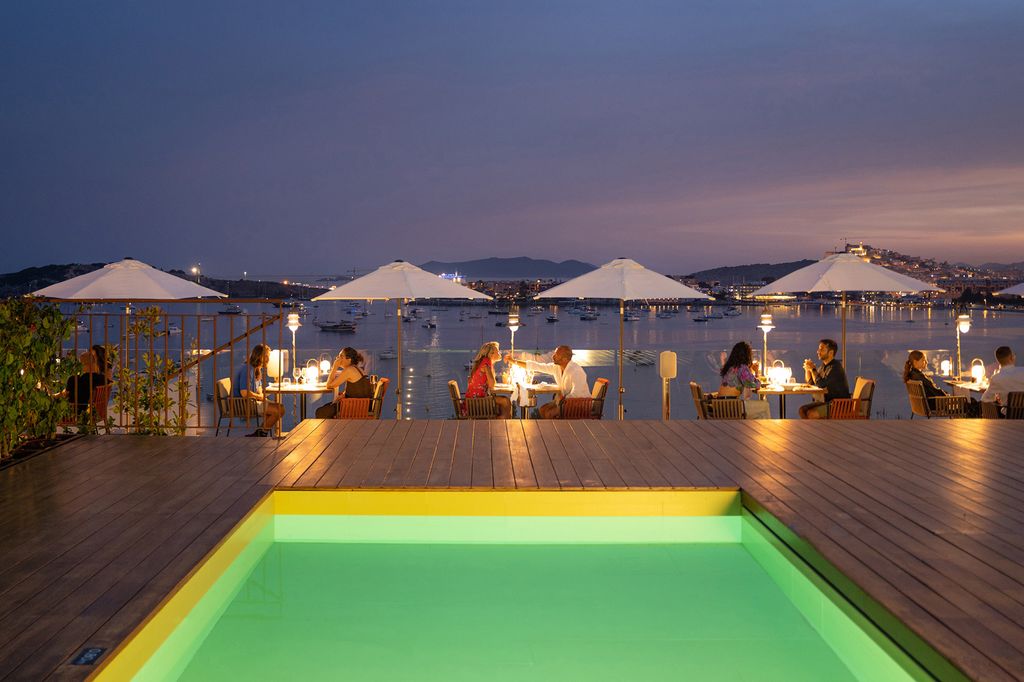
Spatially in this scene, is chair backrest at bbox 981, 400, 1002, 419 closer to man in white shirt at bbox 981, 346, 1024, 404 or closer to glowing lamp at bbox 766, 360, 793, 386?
man in white shirt at bbox 981, 346, 1024, 404

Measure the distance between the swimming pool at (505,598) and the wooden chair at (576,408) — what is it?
11.3ft

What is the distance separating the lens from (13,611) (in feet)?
10.6

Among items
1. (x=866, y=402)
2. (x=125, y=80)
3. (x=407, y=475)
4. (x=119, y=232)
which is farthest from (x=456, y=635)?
(x=119, y=232)

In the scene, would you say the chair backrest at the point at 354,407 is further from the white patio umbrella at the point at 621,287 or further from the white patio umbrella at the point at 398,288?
the white patio umbrella at the point at 621,287

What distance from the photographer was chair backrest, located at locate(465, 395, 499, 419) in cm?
858

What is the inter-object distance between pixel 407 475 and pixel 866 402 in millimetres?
5547

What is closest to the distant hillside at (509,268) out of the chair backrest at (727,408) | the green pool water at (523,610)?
the chair backrest at (727,408)

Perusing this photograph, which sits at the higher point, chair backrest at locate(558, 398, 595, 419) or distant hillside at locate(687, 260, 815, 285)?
distant hillside at locate(687, 260, 815, 285)

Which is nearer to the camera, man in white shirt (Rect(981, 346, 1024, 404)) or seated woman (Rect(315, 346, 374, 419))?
man in white shirt (Rect(981, 346, 1024, 404))

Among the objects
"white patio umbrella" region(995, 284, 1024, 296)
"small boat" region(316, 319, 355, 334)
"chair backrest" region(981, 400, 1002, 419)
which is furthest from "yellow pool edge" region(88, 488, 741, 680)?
"small boat" region(316, 319, 355, 334)

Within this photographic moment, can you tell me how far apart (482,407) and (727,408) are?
2.63 metres

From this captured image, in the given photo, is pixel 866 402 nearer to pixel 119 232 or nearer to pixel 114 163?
pixel 114 163

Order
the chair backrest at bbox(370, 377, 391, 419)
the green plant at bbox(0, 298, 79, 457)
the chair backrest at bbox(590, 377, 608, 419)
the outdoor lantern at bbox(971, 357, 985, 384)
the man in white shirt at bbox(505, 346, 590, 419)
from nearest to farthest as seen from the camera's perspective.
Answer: the green plant at bbox(0, 298, 79, 457) < the chair backrest at bbox(590, 377, 608, 419) < the chair backrest at bbox(370, 377, 391, 419) < the man in white shirt at bbox(505, 346, 590, 419) < the outdoor lantern at bbox(971, 357, 985, 384)

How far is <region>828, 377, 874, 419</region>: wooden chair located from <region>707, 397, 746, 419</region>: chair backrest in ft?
3.55
